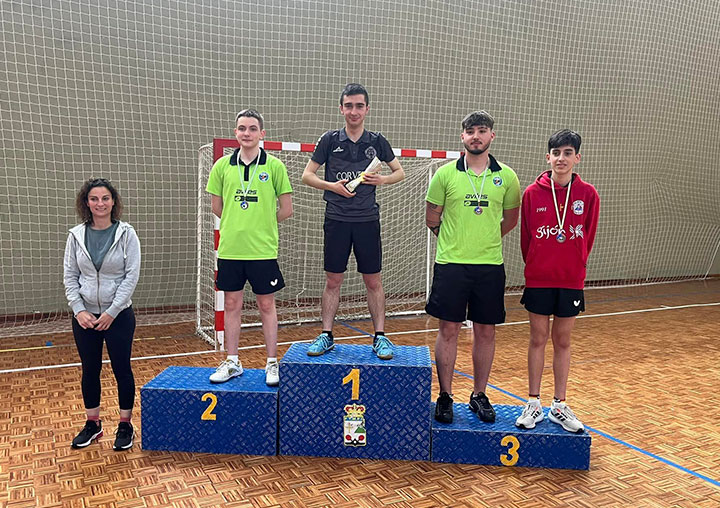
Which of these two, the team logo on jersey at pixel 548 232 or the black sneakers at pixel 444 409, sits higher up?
the team logo on jersey at pixel 548 232

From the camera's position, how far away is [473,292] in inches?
103

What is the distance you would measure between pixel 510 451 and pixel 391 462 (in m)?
0.54

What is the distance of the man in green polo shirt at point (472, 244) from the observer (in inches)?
102

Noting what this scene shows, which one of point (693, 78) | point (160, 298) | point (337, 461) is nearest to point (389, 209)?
point (160, 298)

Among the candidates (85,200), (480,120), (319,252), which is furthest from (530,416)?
(319,252)

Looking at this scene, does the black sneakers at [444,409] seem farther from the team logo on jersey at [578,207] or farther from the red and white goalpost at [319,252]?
the red and white goalpost at [319,252]

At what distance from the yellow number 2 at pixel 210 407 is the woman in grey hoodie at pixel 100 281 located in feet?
1.25

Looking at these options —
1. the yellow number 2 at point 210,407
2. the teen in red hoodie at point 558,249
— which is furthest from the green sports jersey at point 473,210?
the yellow number 2 at point 210,407

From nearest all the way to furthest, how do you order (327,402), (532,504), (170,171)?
1. (532,504)
2. (327,402)
3. (170,171)

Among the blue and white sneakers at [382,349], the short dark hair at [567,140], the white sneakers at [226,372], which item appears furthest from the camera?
the white sneakers at [226,372]

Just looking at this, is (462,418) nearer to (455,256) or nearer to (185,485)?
(455,256)

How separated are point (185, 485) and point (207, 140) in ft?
14.2

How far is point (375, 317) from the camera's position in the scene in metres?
2.89

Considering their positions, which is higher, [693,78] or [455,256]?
[693,78]
